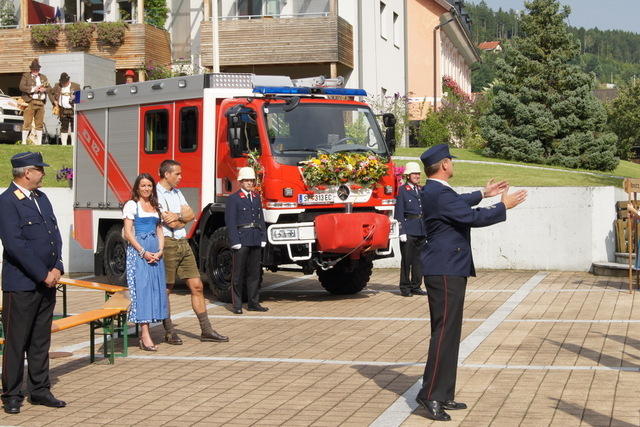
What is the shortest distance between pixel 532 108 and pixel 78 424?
87.3 feet

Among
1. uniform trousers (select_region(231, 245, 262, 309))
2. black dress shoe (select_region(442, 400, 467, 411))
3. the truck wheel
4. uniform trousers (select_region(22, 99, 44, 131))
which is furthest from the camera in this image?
uniform trousers (select_region(22, 99, 44, 131))

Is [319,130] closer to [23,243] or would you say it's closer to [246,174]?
[246,174]

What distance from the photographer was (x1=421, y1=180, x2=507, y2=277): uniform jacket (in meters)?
7.72

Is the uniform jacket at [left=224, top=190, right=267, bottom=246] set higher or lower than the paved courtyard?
higher

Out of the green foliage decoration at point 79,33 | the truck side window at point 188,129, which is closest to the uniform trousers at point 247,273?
the truck side window at point 188,129

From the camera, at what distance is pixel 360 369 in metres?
9.72

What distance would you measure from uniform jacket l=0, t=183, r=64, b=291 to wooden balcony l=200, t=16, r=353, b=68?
24471 millimetres

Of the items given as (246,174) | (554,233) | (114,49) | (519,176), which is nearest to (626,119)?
(114,49)

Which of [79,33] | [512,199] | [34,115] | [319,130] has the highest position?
[79,33]

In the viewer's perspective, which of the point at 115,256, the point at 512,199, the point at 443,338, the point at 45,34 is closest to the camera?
the point at 512,199

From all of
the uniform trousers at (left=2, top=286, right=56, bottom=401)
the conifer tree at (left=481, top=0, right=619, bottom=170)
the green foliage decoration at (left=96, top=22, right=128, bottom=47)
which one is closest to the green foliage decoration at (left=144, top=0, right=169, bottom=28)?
the green foliage decoration at (left=96, top=22, right=128, bottom=47)

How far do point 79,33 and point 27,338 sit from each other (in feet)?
91.1

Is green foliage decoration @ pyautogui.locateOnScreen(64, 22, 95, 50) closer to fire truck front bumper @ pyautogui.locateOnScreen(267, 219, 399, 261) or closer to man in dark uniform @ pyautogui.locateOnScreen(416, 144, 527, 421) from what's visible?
fire truck front bumper @ pyautogui.locateOnScreen(267, 219, 399, 261)

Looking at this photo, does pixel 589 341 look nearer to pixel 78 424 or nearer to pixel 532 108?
pixel 78 424
